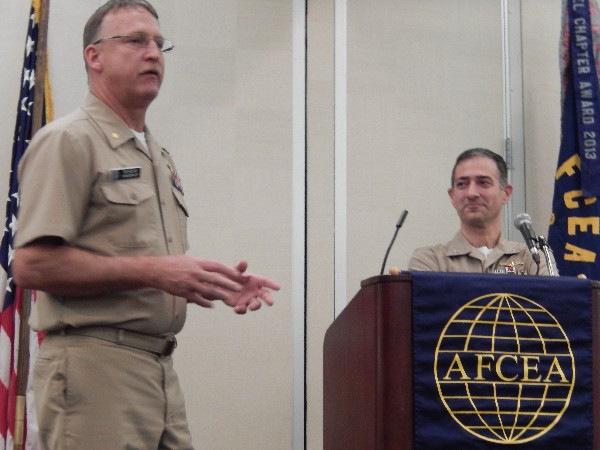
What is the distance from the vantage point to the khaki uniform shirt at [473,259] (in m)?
3.38

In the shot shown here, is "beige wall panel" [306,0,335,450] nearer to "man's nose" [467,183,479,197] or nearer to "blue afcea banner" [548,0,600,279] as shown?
"man's nose" [467,183,479,197]

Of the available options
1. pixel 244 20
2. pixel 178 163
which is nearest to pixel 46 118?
pixel 178 163

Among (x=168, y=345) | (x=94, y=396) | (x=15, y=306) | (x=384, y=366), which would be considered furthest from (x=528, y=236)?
(x=15, y=306)

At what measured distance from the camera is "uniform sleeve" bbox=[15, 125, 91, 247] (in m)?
2.04

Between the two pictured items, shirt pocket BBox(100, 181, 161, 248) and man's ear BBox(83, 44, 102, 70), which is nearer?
shirt pocket BBox(100, 181, 161, 248)

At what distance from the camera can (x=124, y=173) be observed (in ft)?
7.17

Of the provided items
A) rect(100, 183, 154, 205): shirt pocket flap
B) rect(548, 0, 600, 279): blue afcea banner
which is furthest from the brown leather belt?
rect(548, 0, 600, 279): blue afcea banner

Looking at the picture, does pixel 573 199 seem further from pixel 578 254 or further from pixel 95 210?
pixel 95 210

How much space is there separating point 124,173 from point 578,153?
2.76 meters

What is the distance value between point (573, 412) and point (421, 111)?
243cm

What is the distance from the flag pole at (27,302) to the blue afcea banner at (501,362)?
6.36ft

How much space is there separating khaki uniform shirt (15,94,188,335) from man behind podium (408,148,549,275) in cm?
140

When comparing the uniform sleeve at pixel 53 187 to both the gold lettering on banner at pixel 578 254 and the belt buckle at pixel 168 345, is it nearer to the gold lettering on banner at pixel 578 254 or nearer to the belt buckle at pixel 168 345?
the belt buckle at pixel 168 345

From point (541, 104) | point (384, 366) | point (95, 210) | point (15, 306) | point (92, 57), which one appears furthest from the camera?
point (541, 104)
